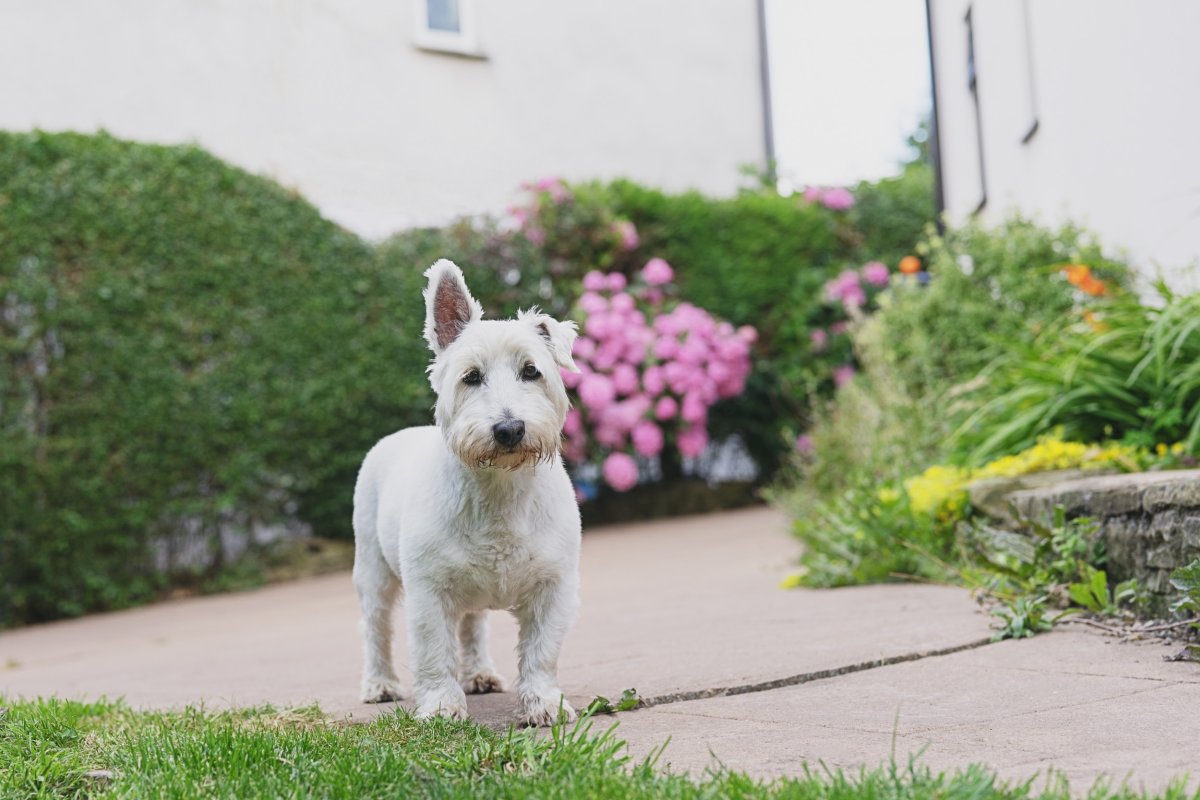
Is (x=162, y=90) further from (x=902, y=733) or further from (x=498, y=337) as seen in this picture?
(x=902, y=733)

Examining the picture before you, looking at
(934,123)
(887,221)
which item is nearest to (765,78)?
(887,221)

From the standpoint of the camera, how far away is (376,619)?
13.9 ft

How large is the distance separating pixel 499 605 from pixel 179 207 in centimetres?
715

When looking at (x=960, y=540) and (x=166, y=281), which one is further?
(x=166, y=281)

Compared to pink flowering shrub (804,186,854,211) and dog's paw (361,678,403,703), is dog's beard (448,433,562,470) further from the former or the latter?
pink flowering shrub (804,186,854,211)

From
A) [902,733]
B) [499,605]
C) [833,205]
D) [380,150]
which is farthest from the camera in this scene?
[833,205]

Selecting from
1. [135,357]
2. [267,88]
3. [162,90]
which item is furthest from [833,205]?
[135,357]

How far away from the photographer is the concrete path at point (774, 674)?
2.88 metres

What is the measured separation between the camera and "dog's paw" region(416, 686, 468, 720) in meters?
3.50

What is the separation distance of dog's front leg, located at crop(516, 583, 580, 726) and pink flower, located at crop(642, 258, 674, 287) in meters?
9.20

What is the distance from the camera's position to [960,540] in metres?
5.82

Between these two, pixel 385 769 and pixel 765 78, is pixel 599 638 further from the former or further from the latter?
pixel 765 78

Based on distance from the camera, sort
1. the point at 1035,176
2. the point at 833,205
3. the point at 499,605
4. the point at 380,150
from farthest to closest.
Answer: the point at 833,205, the point at 380,150, the point at 1035,176, the point at 499,605

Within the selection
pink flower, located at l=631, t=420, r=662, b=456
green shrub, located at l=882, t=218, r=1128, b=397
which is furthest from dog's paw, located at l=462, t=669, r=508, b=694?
pink flower, located at l=631, t=420, r=662, b=456
